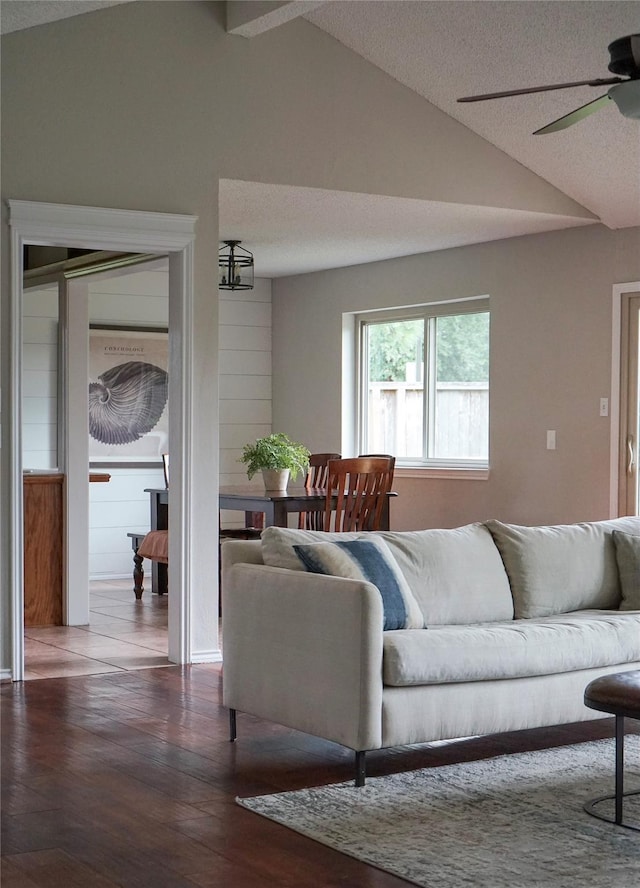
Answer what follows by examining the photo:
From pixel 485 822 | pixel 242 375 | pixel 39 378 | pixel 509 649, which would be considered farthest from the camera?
pixel 242 375

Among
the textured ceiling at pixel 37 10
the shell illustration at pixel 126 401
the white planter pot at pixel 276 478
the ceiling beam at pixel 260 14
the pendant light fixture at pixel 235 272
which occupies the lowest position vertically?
the white planter pot at pixel 276 478

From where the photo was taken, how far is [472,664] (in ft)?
13.3

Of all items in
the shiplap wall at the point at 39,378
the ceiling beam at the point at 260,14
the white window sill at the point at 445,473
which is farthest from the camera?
the shiplap wall at the point at 39,378

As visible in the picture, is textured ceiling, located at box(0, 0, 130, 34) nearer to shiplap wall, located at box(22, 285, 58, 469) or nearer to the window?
shiplap wall, located at box(22, 285, 58, 469)

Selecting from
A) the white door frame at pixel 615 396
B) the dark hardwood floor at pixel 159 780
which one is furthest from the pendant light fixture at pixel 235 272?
the dark hardwood floor at pixel 159 780

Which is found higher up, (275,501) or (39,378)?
(39,378)

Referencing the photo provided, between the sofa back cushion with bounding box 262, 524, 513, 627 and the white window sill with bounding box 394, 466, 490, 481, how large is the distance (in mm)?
3190

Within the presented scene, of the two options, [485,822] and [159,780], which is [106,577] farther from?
[485,822]

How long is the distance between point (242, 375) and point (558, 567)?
5.36 meters

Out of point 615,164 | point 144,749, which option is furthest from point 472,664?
point 615,164

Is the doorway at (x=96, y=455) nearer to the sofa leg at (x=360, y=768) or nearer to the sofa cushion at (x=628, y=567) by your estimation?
the sofa cushion at (x=628, y=567)

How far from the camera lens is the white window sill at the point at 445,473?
8125 millimetres

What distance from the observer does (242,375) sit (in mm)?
10008

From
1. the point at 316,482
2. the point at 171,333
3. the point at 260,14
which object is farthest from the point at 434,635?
the point at 316,482
